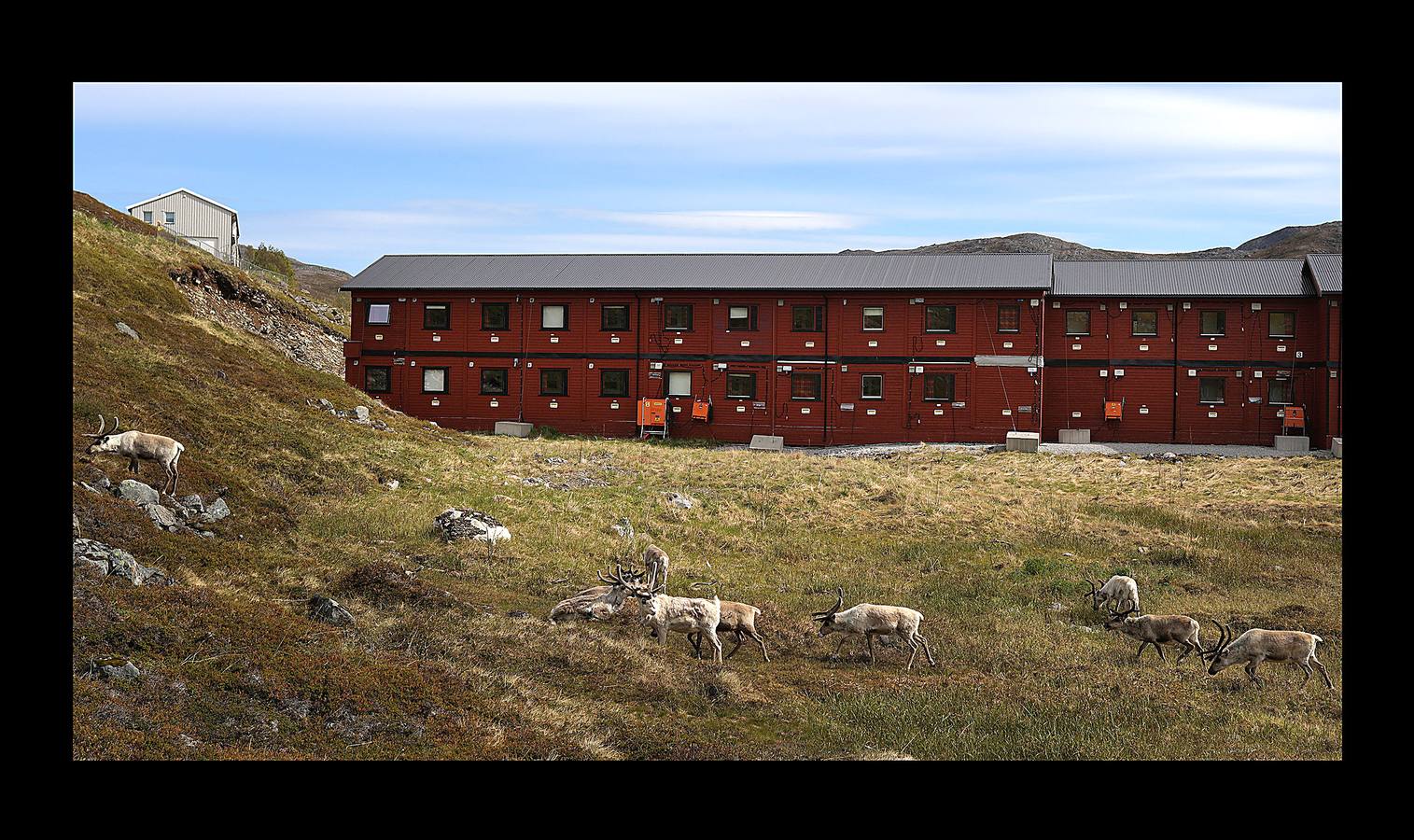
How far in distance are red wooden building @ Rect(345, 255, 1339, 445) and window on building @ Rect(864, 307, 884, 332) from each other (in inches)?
2.4

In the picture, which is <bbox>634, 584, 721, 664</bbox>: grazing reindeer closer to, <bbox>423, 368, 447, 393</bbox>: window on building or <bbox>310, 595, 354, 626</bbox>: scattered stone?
<bbox>310, 595, 354, 626</bbox>: scattered stone

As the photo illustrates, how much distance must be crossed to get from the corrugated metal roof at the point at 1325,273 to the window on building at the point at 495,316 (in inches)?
1443

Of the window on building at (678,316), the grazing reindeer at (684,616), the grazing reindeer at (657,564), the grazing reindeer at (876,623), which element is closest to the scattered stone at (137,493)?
the grazing reindeer at (657,564)

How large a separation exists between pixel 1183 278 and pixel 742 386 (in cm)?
2129

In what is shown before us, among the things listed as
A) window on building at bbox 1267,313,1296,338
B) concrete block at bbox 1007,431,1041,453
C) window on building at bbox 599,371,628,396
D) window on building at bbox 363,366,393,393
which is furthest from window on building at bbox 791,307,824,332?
window on building at bbox 1267,313,1296,338

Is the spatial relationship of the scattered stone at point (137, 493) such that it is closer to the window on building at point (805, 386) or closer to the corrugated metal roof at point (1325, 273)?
the window on building at point (805, 386)

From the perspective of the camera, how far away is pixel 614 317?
52281 millimetres

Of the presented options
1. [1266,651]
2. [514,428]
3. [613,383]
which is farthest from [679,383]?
[1266,651]

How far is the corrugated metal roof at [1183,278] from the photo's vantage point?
1943 inches
